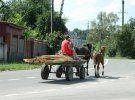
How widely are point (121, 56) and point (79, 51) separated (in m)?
58.5

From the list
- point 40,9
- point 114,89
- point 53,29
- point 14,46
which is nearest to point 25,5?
point 40,9

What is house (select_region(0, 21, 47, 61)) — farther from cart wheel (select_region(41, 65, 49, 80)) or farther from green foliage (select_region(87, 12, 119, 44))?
green foliage (select_region(87, 12, 119, 44))

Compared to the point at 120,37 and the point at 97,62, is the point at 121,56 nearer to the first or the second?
the point at 120,37

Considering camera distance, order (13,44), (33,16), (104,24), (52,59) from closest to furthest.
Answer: (52,59)
(13,44)
(33,16)
(104,24)

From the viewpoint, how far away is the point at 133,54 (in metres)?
82.2

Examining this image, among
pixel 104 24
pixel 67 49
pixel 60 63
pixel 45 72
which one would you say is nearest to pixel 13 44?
pixel 45 72

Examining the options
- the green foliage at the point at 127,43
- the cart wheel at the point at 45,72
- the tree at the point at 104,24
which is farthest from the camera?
the tree at the point at 104,24

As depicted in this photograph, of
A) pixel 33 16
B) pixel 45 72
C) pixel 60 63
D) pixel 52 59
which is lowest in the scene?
pixel 45 72

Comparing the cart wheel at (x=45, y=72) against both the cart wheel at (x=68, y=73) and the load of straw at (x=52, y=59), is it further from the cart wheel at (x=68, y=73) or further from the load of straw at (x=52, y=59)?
the cart wheel at (x=68, y=73)

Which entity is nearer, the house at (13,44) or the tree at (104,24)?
the house at (13,44)

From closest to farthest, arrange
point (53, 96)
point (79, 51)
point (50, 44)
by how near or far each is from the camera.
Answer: point (53, 96) < point (79, 51) < point (50, 44)

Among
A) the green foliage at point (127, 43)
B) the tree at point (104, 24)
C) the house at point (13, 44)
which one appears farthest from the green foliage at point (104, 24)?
the house at point (13, 44)

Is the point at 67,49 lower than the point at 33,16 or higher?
lower

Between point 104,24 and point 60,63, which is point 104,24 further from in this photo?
point 60,63
